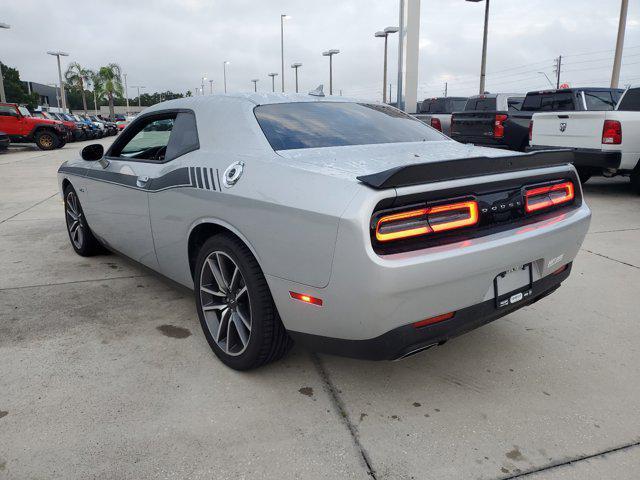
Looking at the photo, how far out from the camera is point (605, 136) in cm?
735

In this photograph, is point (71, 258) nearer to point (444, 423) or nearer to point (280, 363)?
point (280, 363)

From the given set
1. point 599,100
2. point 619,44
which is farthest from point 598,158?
point 619,44

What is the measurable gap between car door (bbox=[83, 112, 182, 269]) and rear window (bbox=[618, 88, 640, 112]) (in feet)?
23.1

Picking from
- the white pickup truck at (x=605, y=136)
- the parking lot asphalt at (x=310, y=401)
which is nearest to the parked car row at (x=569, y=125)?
the white pickup truck at (x=605, y=136)

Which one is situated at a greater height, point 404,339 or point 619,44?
point 619,44

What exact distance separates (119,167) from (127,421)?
6.47ft

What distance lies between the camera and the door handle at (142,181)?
3.27 meters

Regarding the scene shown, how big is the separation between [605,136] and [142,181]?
669 centimetres

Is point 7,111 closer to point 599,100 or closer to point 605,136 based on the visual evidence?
point 599,100

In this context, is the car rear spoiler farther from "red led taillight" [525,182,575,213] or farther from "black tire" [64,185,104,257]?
"black tire" [64,185,104,257]

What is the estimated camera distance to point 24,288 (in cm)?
403

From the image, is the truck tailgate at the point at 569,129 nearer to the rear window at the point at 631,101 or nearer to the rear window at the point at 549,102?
the rear window at the point at 631,101

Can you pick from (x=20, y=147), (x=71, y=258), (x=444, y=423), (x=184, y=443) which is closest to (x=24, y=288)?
(x=71, y=258)

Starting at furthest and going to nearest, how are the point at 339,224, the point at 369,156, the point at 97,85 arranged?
1. the point at 97,85
2. the point at 369,156
3. the point at 339,224
